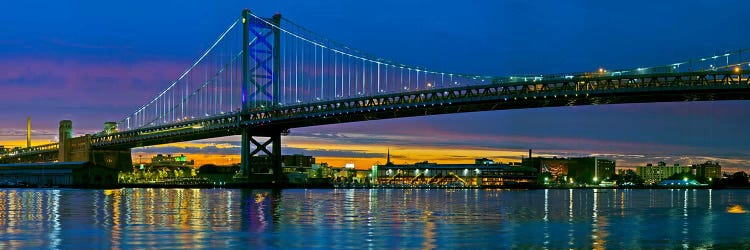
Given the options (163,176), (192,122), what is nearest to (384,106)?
(192,122)

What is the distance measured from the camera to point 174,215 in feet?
122

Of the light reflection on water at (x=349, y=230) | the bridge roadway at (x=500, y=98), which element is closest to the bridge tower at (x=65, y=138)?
the bridge roadway at (x=500, y=98)

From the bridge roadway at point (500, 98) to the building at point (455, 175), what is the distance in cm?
8474

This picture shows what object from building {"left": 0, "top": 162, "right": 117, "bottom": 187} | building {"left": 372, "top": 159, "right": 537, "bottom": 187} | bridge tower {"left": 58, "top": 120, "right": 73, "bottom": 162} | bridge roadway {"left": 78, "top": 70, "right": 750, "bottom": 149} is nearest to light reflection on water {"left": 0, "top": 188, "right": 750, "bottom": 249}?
bridge roadway {"left": 78, "top": 70, "right": 750, "bottom": 149}

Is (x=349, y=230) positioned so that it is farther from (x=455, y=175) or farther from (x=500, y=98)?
(x=455, y=175)

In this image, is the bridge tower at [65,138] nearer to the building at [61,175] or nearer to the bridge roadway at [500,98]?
the building at [61,175]

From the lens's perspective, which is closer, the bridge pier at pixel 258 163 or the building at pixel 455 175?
the bridge pier at pixel 258 163

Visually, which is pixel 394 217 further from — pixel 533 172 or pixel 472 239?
pixel 533 172

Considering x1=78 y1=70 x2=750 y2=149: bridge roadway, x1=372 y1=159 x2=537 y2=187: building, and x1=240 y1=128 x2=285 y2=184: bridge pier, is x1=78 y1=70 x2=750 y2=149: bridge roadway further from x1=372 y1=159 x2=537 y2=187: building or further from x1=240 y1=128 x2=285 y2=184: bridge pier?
x1=372 y1=159 x2=537 y2=187: building

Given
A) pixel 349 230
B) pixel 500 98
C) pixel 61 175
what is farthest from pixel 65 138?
→ pixel 349 230

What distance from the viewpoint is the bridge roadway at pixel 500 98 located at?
6844cm

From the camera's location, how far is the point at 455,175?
585ft

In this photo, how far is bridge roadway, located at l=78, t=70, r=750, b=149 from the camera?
6844cm

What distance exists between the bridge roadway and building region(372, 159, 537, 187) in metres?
84.7
